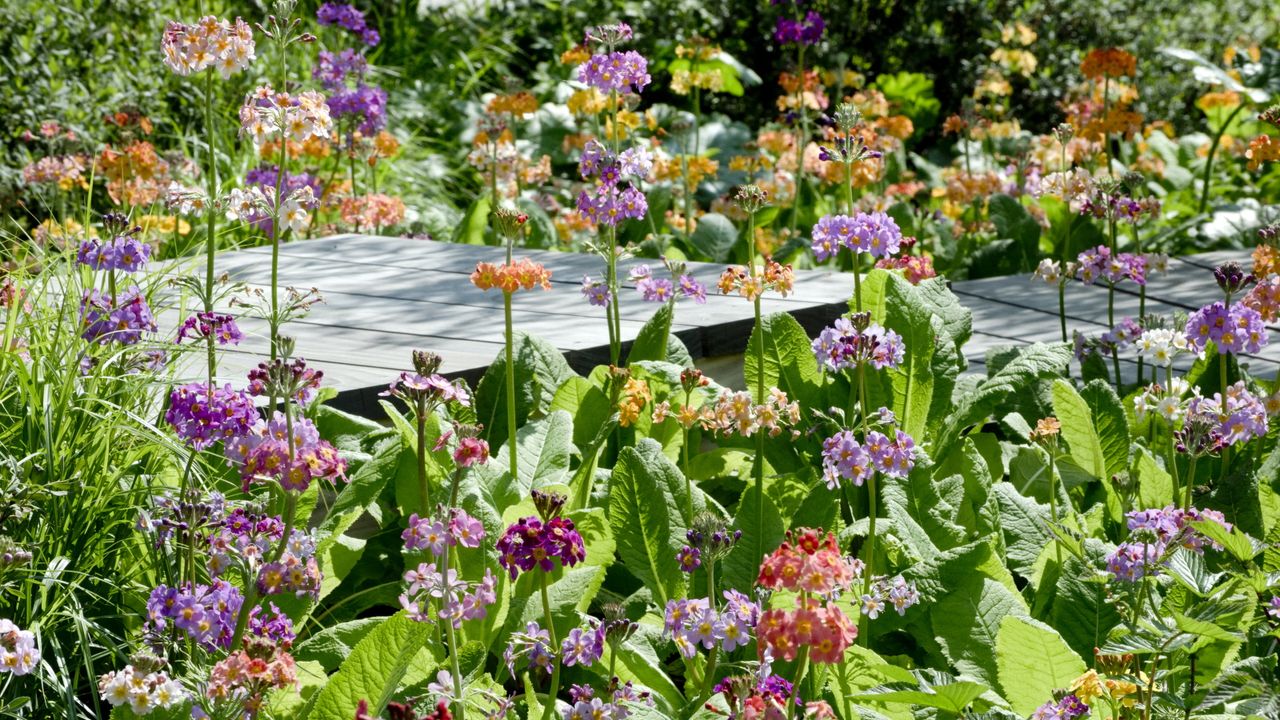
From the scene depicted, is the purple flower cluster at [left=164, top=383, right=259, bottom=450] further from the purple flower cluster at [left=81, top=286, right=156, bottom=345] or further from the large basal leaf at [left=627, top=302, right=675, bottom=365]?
the large basal leaf at [left=627, top=302, right=675, bottom=365]

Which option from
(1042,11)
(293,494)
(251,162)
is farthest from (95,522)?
(1042,11)

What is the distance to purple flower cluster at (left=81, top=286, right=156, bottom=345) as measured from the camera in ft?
9.14

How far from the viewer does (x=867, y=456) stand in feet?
7.43

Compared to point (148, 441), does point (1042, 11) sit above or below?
above

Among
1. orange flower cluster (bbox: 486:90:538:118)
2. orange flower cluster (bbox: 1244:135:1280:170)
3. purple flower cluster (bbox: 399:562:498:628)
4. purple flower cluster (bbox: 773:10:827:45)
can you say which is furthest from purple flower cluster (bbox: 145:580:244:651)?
purple flower cluster (bbox: 773:10:827:45)

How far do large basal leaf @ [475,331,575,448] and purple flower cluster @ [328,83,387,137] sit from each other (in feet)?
8.28

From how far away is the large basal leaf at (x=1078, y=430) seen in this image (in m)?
3.28

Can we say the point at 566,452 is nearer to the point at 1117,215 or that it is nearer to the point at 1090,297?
the point at 1117,215

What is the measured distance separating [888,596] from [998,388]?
4.07 feet

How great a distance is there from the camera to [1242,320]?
2.75 metres

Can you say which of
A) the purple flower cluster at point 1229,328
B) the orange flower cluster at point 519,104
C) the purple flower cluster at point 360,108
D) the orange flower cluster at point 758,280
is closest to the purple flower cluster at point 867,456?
the orange flower cluster at point 758,280

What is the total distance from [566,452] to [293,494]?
3.79 feet

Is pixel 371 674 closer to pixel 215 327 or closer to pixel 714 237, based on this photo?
pixel 215 327

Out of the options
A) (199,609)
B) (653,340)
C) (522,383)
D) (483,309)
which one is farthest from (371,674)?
(483,309)
